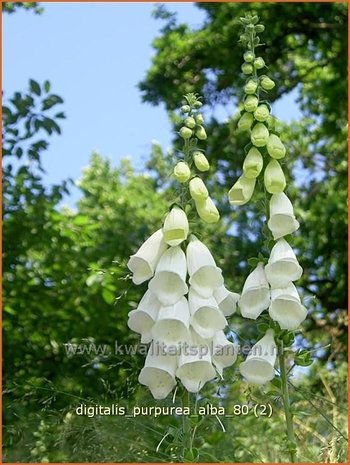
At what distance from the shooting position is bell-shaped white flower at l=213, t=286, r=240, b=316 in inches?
82.3

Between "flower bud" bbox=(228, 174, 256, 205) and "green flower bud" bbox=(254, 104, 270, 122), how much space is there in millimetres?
159

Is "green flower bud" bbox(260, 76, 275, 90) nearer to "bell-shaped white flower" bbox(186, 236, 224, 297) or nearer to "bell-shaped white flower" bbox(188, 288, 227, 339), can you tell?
"bell-shaped white flower" bbox(186, 236, 224, 297)

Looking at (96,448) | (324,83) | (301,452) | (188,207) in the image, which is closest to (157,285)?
(188,207)

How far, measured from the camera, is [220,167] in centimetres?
892

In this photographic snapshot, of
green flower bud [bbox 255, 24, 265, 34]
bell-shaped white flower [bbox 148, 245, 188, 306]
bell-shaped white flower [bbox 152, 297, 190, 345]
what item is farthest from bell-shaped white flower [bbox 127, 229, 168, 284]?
green flower bud [bbox 255, 24, 265, 34]

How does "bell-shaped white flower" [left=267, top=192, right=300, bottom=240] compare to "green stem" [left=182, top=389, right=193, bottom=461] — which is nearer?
"green stem" [left=182, top=389, right=193, bottom=461]

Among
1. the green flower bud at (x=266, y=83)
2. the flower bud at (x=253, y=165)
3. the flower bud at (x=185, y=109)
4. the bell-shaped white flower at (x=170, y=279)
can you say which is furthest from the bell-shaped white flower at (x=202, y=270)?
the green flower bud at (x=266, y=83)

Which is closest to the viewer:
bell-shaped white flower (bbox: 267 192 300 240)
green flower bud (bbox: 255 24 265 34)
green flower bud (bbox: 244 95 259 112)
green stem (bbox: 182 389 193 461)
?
green stem (bbox: 182 389 193 461)

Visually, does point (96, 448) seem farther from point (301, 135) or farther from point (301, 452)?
point (301, 135)

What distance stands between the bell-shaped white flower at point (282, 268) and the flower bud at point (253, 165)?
211mm

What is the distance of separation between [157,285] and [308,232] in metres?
6.71

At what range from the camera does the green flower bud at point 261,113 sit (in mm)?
2139

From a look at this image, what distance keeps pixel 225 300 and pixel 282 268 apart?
17cm

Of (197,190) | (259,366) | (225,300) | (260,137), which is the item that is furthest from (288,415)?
(260,137)
